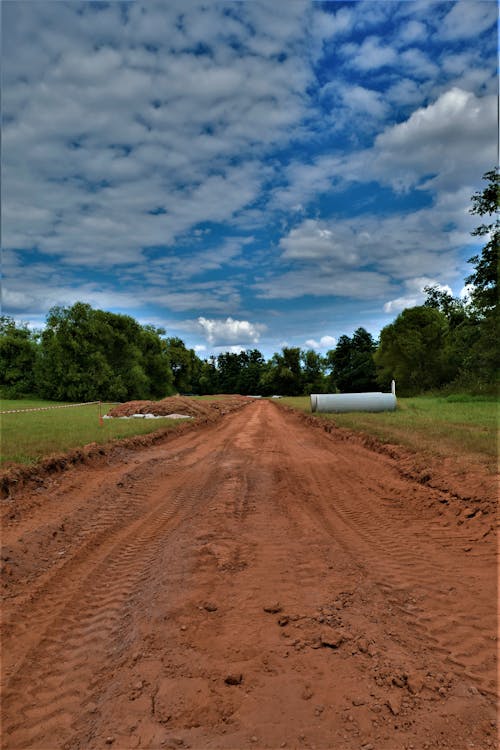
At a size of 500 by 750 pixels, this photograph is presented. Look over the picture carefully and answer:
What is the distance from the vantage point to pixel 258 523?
565cm

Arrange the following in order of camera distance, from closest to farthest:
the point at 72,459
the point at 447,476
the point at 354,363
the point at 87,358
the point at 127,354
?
the point at 447,476 < the point at 72,459 < the point at 87,358 < the point at 127,354 < the point at 354,363

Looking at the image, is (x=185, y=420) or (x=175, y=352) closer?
(x=185, y=420)

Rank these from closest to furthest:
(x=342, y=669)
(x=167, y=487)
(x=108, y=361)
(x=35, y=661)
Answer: (x=342, y=669) → (x=35, y=661) → (x=167, y=487) → (x=108, y=361)

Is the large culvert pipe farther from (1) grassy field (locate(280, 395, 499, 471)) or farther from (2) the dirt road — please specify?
(2) the dirt road

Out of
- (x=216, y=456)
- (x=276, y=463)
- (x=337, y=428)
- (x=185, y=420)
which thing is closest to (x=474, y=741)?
(x=276, y=463)

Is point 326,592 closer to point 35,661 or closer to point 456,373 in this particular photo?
point 35,661

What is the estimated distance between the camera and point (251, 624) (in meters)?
3.23

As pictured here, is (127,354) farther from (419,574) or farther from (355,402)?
(419,574)

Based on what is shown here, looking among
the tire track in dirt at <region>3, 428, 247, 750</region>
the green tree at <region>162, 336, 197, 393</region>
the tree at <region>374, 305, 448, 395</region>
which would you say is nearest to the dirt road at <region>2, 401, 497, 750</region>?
the tire track in dirt at <region>3, 428, 247, 750</region>

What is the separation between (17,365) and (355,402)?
149 feet

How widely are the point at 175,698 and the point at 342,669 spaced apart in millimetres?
1103

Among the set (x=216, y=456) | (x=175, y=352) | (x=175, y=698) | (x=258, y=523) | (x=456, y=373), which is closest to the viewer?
(x=175, y=698)

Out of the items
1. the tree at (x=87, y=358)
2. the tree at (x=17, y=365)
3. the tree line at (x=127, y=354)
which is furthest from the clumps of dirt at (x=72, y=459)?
the tree at (x=17, y=365)

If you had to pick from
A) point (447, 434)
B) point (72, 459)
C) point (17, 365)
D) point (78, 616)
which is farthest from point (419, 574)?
point (17, 365)
